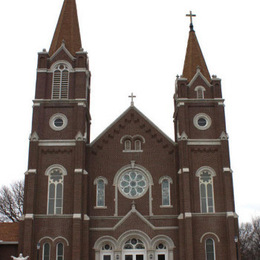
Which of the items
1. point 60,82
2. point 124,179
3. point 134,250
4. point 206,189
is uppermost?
point 60,82

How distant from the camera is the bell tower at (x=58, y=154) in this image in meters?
30.9

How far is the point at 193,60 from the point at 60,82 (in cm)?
1142

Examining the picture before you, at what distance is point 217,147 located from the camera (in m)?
33.7

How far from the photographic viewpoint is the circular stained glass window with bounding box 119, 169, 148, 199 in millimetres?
33406

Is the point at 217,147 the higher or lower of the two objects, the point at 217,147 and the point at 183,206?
the higher

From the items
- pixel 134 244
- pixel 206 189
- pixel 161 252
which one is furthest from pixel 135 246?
pixel 206 189

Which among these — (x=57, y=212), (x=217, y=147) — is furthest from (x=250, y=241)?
(x=57, y=212)

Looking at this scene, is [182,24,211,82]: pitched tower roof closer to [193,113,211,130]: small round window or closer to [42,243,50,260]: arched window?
[193,113,211,130]: small round window

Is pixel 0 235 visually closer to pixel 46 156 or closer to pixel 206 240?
pixel 46 156

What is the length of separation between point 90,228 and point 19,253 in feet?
17.1

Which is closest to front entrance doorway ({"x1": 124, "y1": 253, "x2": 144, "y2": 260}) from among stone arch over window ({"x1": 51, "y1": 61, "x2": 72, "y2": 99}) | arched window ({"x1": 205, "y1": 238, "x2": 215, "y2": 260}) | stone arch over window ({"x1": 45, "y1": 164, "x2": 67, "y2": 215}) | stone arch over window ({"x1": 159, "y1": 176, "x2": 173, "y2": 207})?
stone arch over window ({"x1": 159, "y1": 176, "x2": 173, "y2": 207})

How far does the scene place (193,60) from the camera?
37.8 metres

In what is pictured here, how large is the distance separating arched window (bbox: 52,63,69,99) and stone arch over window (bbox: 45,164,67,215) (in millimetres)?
5952

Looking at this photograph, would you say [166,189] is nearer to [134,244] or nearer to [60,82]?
[134,244]
